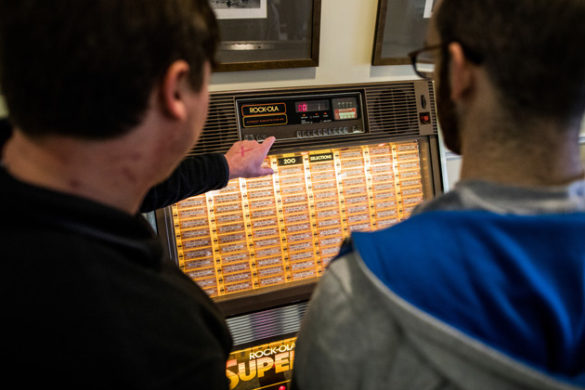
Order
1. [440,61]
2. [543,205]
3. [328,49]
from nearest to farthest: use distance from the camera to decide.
Result: [543,205], [440,61], [328,49]

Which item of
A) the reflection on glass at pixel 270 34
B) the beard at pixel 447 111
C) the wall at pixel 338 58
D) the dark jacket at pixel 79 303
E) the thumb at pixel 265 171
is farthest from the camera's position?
the wall at pixel 338 58

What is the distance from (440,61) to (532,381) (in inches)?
24.2

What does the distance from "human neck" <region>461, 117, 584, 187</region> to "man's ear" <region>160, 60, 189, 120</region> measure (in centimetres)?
58

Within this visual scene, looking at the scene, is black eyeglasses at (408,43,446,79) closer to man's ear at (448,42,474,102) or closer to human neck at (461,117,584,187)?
man's ear at (448,42,474,102)

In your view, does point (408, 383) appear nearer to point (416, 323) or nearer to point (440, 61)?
point (416, 323)

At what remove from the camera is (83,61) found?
0.55 m

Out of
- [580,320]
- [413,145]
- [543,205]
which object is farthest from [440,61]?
[413,145]

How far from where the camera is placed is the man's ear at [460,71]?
68 cm

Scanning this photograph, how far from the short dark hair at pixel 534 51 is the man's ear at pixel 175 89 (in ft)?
1.79

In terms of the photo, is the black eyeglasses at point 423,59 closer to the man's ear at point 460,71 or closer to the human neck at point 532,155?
the man's ear at point 460,71

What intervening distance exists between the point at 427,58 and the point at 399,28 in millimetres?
1061

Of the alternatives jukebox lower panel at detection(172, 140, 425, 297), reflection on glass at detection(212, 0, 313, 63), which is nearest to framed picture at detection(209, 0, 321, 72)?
reflection on glass at detection(212, 0, 313, 63)

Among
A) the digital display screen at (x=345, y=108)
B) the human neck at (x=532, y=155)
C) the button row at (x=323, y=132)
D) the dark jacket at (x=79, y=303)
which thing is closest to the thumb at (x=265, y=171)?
the button row at (x=323, y=132)

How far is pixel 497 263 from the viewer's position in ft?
1.85
